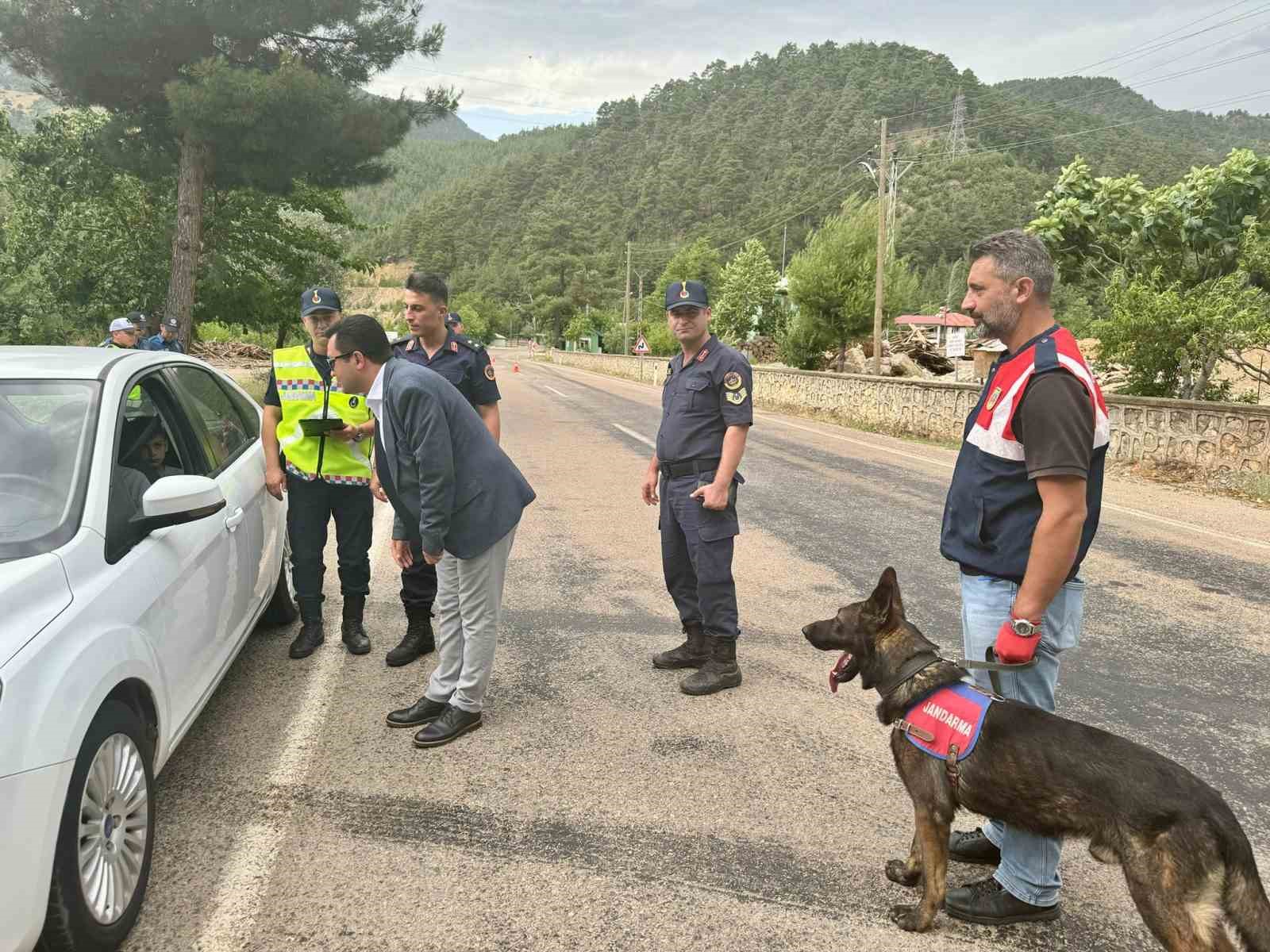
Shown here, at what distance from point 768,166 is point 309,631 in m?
127

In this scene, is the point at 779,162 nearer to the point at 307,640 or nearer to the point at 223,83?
the point at 223,83

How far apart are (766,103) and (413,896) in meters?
154

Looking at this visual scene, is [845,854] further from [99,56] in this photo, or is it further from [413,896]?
[99,56]

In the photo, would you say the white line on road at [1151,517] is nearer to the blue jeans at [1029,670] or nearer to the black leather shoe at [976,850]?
the black leather shoe at [976,850]

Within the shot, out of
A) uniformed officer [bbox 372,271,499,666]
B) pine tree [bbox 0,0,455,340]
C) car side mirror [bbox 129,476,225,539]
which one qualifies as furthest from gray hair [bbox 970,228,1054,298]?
pine tree [bbox 0,0,455,340]

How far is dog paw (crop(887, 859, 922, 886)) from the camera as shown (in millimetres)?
2688

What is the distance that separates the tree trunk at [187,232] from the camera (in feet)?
56.6

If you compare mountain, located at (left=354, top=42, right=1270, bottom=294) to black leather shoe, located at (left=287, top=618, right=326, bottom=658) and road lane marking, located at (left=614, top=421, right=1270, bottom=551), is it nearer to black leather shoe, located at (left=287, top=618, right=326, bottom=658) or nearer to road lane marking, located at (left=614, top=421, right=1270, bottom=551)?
road lane marking, located at (left=614, top=421, right=1270, bottom=551)

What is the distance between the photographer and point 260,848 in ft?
9.14

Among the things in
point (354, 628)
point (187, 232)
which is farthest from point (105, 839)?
point (187, 232)

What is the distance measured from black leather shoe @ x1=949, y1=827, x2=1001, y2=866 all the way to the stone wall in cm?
1050

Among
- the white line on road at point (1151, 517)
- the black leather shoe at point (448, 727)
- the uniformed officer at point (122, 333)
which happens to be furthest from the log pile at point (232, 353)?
the black leather shoe at point (448, 727)

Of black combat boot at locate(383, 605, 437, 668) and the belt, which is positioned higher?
the belt

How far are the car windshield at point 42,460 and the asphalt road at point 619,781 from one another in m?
1.10
